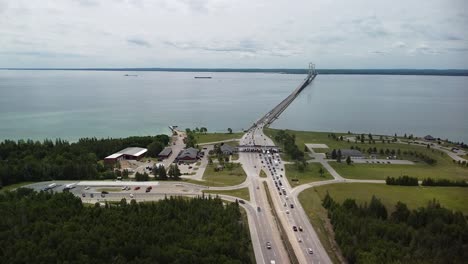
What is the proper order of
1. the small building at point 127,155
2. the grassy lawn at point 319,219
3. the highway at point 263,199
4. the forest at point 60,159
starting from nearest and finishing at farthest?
the highway at point 263,199
the grassy lawn at point 319,219
the forest at point 60,159
the small building at point 127,155

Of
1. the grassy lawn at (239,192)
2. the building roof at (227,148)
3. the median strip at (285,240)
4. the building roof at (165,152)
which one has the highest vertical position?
the building roof at (227,148)

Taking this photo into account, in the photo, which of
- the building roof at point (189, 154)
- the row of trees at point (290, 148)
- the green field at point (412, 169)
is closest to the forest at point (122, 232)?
the building roof at point (189, 154)

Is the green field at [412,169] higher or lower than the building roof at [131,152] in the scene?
lower

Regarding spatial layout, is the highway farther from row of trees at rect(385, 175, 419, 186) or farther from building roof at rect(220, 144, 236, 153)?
row of trees at rect(385, 175, 419, 186)

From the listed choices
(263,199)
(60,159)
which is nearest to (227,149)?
(263,199)

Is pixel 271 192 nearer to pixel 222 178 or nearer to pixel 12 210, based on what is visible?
pixel 222 178

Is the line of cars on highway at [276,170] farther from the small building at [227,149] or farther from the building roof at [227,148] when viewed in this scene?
the building roof at [227,148]
